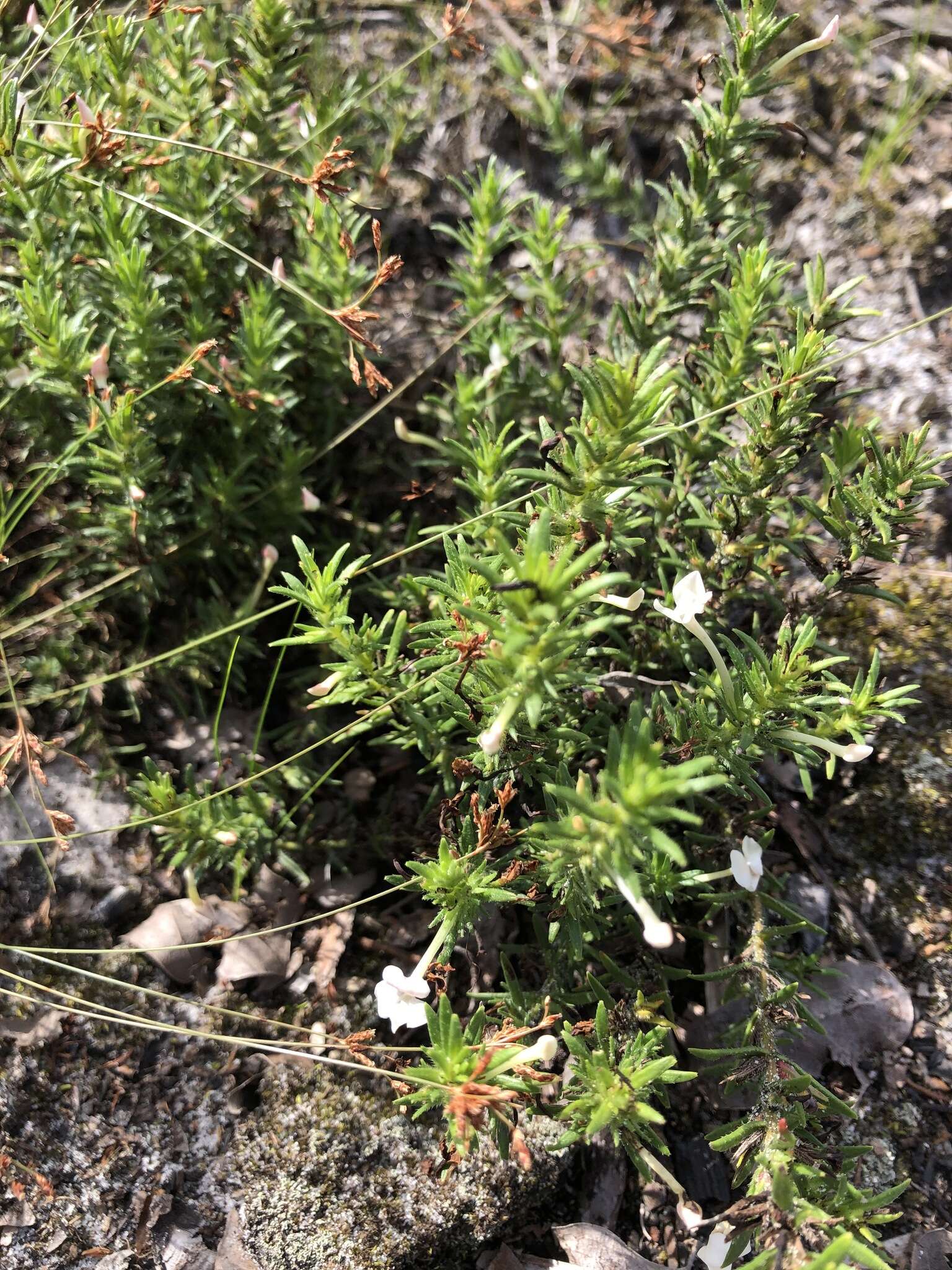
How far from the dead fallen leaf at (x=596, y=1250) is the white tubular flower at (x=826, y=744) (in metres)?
1.62

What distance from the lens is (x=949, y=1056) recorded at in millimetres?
3109

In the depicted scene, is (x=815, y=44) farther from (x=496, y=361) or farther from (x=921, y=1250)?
(x=921, y=1250)

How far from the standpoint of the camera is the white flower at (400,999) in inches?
92.0

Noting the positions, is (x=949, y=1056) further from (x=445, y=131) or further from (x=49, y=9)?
(x=49, y=9)

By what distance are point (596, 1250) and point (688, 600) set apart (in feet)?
6.54

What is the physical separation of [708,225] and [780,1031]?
276cm

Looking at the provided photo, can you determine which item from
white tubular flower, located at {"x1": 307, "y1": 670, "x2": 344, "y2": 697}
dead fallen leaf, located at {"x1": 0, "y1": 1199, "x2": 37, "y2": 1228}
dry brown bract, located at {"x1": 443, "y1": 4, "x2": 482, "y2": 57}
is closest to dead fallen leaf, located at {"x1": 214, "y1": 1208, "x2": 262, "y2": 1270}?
dead fallen leaf, located at {"x1": 0, "y1": 1199, "x2": 37, "y2": 1228}

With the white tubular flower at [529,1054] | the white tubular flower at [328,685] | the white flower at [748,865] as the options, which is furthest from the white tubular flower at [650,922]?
the white tubular flower at [328,685]

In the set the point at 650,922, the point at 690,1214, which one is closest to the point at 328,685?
the point at 650,922

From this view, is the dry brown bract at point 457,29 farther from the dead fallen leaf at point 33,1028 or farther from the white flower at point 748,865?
the dead fallen leaf at point 33,1028

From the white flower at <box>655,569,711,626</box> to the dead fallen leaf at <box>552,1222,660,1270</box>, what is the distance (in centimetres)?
190

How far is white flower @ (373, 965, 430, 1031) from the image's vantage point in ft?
7.67

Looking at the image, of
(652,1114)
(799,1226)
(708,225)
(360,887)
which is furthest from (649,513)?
(799,1226)

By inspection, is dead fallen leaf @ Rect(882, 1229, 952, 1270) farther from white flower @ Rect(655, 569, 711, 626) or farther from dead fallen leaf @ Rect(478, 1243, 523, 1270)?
white flower @ Rect(655, 569, 711, 626)
